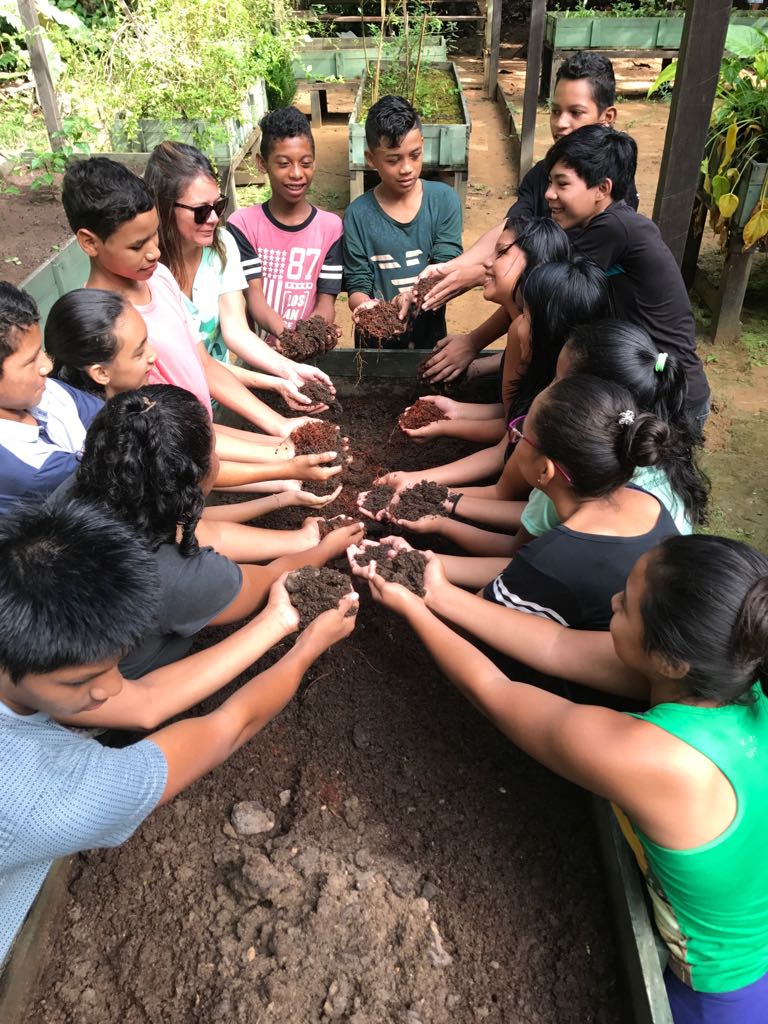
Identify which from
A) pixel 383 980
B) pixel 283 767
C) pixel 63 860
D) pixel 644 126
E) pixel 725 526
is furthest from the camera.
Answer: pixel 644 126

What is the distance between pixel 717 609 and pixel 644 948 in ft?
2.27

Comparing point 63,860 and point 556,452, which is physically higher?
point 556,452

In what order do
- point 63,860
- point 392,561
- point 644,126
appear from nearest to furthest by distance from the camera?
point 63,860 < point 392,561 < point 644,126

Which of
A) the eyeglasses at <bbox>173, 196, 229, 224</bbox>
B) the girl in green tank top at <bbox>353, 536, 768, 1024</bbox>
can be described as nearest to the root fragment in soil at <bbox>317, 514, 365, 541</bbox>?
the girl in green tank top at <bbox>353, 536, 768, 1024</bbox>

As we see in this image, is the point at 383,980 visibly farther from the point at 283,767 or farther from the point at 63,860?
the point at 63,860

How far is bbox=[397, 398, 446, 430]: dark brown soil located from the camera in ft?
9.75

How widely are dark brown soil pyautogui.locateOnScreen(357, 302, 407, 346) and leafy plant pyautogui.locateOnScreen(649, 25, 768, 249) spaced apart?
272 cm

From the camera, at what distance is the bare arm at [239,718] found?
146 centimetres

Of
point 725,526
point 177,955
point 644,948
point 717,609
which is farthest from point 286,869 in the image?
point 725,526

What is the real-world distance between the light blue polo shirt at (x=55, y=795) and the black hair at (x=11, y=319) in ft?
3.06

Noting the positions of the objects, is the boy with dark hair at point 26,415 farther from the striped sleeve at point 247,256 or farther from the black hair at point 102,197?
the striped sleeve at point 247,256

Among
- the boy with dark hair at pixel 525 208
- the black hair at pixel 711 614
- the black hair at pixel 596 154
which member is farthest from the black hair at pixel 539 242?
the black hair at pixel 711 614

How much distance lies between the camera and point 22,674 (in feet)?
4.14

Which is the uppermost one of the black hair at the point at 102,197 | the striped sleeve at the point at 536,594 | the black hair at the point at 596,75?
the black hair at the point at 596,75
